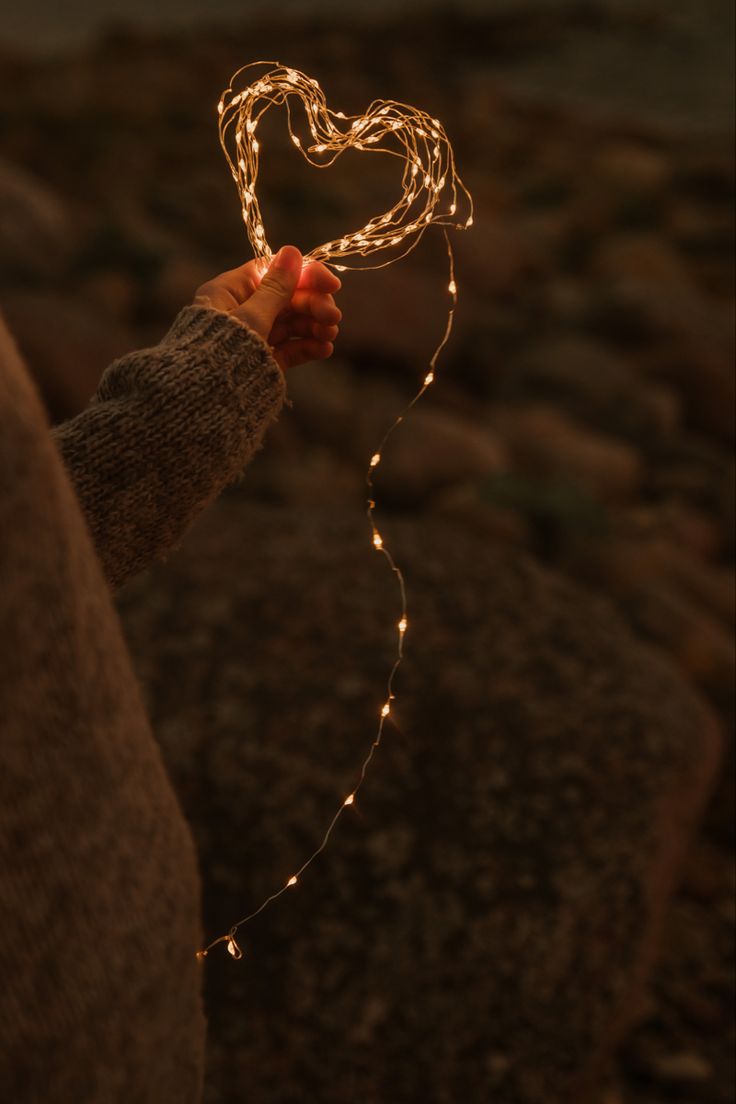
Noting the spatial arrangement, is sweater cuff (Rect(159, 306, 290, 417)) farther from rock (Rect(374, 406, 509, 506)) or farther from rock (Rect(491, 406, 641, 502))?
rock (Rect(491, 406, 641, 502))

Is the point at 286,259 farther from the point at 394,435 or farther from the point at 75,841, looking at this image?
the point at 394,435

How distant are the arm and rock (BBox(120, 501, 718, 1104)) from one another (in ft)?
4.19

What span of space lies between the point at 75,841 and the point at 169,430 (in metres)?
0.47

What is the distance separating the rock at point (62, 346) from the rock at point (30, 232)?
47.2 inches

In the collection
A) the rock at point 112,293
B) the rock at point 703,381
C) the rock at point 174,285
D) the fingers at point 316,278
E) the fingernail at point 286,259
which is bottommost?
the rock at point 703,381

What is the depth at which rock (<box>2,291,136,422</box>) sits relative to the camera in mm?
4918

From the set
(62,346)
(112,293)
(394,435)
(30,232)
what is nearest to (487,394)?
(394,435)

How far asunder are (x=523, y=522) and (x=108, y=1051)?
12.1ft

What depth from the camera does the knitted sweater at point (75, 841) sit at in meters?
0.83

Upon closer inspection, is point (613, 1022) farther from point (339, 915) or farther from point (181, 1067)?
point (181, 1067)

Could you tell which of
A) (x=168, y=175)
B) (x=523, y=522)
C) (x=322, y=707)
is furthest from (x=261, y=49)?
(x=322, y=707)

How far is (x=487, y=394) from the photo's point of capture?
6.86 meters

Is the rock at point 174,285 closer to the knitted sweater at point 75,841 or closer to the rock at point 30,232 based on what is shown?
the rock at point 30,232

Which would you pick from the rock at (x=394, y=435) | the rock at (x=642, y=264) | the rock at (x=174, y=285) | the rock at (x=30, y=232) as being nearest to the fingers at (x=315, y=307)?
the rock at (x=394, y=435)
